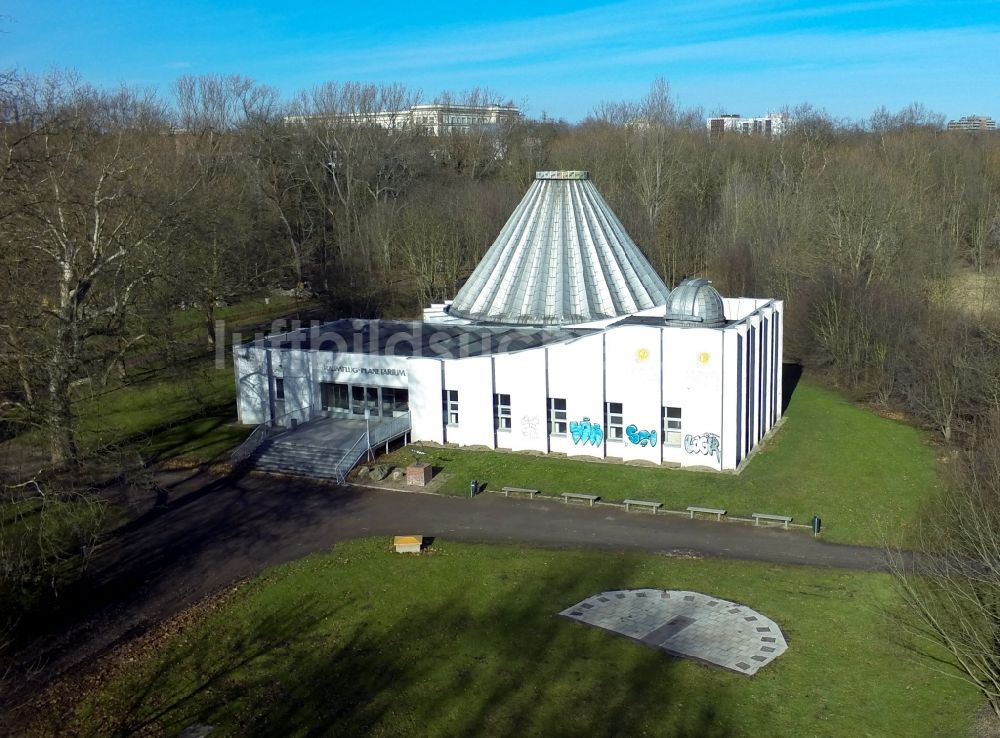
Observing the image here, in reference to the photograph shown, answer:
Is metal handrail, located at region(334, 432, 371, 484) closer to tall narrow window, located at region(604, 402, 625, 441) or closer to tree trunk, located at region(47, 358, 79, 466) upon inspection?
tall narrow window, located at region(604, 402, 625, 441)

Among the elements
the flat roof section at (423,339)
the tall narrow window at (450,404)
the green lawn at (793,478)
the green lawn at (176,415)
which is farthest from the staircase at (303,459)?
the flat roof section at (423,339)

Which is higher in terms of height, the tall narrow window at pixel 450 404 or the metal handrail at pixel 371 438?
the tall narrow window at pixel 450 404

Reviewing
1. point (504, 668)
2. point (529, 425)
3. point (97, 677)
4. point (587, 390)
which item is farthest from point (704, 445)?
point (97, 677)

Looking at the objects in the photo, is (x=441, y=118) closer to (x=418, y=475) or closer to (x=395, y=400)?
(x=395, y=400)

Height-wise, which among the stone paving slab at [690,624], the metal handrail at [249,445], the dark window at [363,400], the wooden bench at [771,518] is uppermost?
the dark window at [363,400]

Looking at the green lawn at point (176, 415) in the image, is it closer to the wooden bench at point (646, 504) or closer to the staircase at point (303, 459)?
the staircase at point (303, 459)

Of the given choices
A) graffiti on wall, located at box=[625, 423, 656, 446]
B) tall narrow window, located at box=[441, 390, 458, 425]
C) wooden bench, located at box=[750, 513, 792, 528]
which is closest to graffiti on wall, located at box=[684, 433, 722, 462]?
graffiti on wall, located at box=[625, 423, 656, 446]

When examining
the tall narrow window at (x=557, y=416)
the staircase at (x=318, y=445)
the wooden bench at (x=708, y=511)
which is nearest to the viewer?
the wooden bench at (x=708, y=511)

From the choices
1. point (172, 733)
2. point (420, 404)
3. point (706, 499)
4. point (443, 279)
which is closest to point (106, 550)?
point (172, 733)
